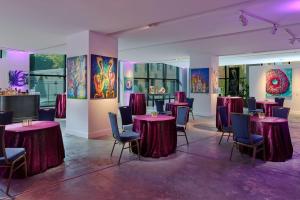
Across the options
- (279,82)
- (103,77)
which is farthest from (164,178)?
(279,82)

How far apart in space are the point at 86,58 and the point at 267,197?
488 centimetres

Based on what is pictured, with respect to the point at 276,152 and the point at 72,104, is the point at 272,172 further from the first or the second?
the point at 72,104

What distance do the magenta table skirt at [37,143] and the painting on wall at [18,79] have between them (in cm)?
687

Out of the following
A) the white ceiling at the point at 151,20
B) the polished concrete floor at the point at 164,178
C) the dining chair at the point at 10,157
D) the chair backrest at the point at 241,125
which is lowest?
the polished concrete floor at the point at 164,178

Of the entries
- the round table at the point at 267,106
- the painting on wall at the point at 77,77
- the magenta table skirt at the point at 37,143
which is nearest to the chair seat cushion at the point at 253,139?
the magenta table skirt at the point at 37,143

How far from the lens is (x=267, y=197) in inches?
120

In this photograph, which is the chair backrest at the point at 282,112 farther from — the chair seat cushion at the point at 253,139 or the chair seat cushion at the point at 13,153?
the chair seat cushion at the point at 13,153

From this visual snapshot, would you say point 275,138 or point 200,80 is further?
point 200,80

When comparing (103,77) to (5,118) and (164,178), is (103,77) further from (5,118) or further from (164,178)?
(164,178)

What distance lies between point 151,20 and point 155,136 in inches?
92.5

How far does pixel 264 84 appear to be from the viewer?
45.9 ft

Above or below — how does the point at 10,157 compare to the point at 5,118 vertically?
below

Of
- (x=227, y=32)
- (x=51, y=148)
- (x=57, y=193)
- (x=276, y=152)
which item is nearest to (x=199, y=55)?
(x=227, y=32)

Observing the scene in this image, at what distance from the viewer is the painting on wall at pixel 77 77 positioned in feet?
20.5
